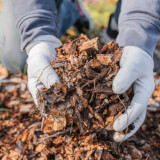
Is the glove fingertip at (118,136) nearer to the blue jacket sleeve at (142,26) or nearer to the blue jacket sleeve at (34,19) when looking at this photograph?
the blue jacket sleeve at (142,26)

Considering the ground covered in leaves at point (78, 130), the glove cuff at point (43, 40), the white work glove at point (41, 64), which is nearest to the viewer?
the ground covered in leaves at point (78, 130)

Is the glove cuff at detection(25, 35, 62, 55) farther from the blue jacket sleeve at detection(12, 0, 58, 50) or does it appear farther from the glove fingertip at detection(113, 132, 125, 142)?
the glove fingertip at detection(113, 132, 125, 142)

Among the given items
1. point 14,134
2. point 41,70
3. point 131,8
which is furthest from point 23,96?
point 131,8

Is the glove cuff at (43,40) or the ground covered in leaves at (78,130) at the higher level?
the glove cuff at (43,40)

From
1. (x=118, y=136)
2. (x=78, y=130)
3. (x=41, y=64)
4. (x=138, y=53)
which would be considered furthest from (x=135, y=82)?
(x=41, y=64)

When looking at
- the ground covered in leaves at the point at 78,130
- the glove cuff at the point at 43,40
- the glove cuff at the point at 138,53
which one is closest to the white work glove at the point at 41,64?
the glove cuff at the point at 43,40

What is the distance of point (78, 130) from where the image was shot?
6.36 ft

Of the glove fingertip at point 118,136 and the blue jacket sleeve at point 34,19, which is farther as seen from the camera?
the blue jacket sleeve at point 34,19

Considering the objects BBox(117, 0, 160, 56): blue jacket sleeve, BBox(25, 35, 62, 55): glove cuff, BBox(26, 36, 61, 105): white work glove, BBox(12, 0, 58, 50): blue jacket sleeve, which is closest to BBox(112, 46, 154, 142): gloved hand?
BBox(117, 0, 160, 56): blue jacket sleeve

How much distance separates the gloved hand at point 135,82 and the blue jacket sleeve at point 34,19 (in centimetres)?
100

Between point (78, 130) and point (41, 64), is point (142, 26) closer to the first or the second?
point (41, 64)

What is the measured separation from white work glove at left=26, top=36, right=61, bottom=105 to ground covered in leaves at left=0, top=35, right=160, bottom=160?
103 millimetres

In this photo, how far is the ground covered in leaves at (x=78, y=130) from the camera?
1.69 metres

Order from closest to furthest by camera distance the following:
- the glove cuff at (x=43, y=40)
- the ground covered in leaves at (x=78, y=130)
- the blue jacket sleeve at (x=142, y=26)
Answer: the ground covered in leaves at (x=78, y=130) → the blue jacket sleeve at (x=142, y=26) → the glove cuff at (x=43, y=40)
